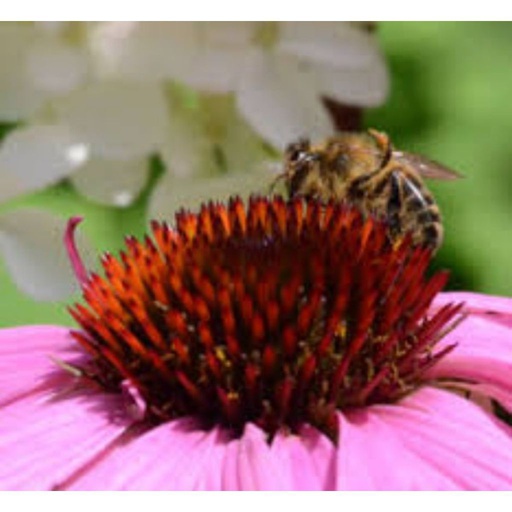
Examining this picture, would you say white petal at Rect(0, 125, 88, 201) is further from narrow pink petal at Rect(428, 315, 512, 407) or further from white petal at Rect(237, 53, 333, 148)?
narrow pink petal at Rect(428, 315, 512, 407)

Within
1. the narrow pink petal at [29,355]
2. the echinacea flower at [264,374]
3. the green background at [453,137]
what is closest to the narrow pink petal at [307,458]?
the echinacea flower at [264,374]

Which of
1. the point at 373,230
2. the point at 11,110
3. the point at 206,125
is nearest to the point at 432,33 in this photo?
the point at 206,125

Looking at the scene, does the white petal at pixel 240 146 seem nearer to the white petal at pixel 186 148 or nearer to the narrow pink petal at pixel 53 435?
the white petal at pixel 186 148

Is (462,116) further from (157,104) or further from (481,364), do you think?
(481,364)

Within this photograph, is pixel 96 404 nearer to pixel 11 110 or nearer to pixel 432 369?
pixel 432 369

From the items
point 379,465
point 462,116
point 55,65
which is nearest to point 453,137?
point 462,116

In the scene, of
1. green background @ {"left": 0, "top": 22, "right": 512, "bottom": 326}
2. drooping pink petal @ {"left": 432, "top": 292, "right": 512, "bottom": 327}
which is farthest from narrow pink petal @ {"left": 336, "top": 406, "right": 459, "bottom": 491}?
green background @ {"left": 0, "top": 22, "right": 512, "bottom": 326}
